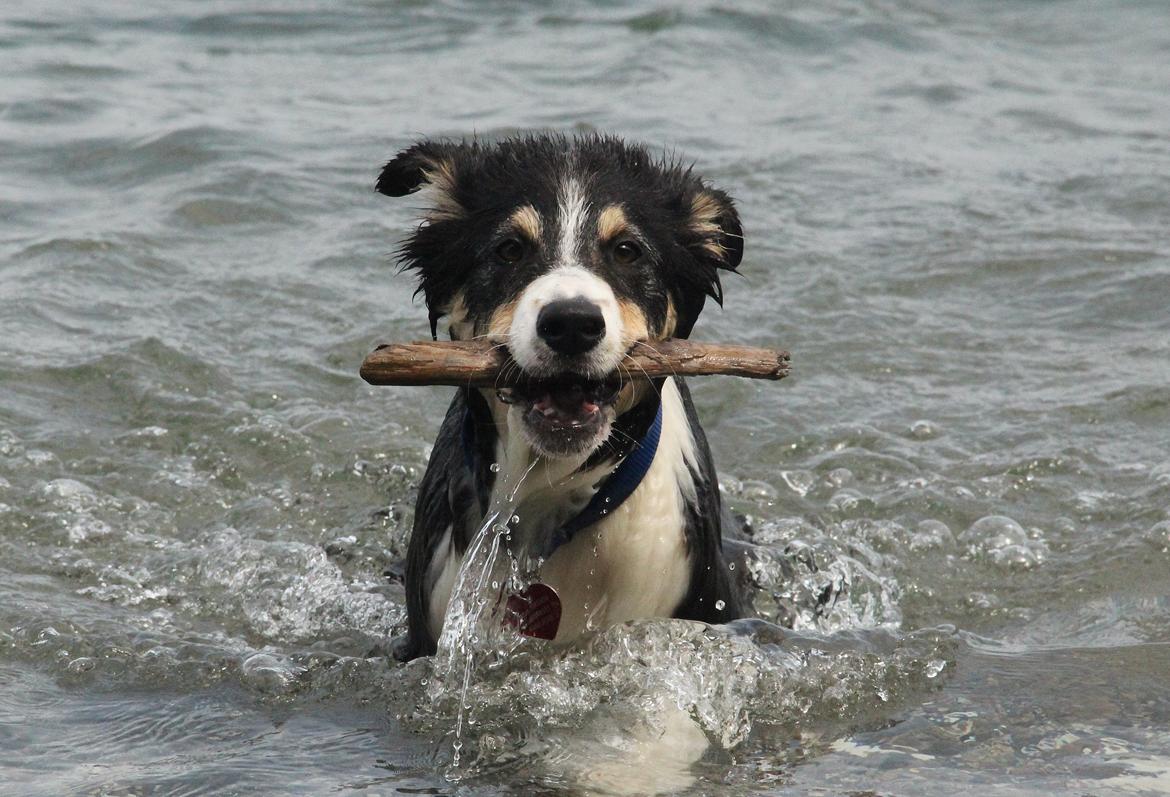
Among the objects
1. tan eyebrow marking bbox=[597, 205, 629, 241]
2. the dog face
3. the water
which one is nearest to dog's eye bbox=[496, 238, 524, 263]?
the dog face

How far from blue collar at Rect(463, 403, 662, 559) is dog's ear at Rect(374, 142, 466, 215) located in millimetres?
683

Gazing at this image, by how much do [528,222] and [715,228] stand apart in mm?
695

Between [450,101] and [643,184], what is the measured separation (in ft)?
27.9

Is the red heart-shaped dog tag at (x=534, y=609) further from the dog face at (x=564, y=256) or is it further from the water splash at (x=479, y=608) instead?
the dog face at (x=564, y=256)

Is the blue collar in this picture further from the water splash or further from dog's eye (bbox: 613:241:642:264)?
dog's eye (bbox: 613:241:642:264)

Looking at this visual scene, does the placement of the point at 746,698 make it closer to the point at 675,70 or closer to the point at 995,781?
the point at 995,781

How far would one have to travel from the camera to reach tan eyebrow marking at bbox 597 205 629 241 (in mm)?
4715

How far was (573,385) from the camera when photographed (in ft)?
14.8

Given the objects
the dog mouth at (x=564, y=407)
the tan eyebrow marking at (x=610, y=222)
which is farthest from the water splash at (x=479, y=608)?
the tan eyebrow marking at (x=610, y=222)

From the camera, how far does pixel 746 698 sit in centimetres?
500

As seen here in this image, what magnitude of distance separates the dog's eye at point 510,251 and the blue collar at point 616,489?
0.50 m

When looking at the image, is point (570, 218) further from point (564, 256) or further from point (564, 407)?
point (564, 407)

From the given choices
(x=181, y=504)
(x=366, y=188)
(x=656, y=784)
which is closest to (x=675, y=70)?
(x=366, y=188)

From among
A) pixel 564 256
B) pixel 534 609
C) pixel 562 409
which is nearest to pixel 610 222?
pixel 564 256
